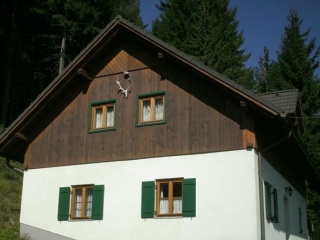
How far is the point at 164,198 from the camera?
48.0 ft

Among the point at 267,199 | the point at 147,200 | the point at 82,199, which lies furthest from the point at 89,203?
the point at 267,199

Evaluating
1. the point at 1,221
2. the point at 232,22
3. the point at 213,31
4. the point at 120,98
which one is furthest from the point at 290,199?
the point at 232,22

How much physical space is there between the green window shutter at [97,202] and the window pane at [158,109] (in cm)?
273

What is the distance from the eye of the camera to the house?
45.3ft

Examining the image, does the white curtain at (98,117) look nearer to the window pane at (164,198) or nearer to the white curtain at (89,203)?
the white curtain at (89,203)

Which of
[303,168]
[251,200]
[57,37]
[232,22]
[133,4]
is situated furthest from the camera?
[133,4]

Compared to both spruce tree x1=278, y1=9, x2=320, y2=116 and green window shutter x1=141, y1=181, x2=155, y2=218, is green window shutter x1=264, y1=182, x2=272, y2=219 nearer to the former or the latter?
green window shutter x1=141, y1=181, x2=155, y2=218

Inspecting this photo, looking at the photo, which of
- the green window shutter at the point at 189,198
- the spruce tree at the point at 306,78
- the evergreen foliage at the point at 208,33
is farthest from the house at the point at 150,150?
the evergreen foliage at the point at 208,33

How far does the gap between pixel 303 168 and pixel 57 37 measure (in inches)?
771

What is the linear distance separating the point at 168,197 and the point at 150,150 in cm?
157

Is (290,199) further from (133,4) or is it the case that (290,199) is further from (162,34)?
(133,4)

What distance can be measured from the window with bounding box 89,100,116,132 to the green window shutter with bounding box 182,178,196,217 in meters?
3.46

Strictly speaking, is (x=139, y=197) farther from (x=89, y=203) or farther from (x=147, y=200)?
(x=89, y=203)

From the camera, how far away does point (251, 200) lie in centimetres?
1335
